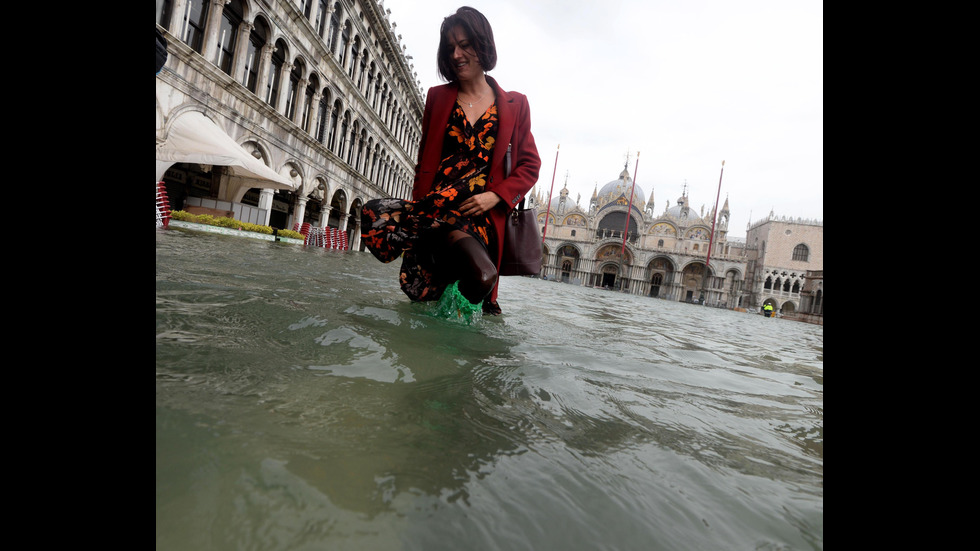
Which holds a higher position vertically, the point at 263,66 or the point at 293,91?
the point at 293,91

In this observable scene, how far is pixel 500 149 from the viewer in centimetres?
246

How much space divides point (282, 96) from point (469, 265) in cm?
1395

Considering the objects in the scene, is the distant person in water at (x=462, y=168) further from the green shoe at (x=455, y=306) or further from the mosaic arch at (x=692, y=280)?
the mosaic arch at (x=692, y=280)

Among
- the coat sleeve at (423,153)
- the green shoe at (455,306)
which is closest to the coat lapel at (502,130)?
the coat sleeve at (423,153)

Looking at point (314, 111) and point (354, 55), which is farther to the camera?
point (354, 55)

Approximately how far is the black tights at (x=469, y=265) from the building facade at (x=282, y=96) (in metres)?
8.12

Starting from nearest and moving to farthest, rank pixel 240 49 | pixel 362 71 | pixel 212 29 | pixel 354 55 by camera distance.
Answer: pixel 212 29 < pixel 240 49 < pixel 354 55 < pixel 362 71

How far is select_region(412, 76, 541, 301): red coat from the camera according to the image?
2.47 m

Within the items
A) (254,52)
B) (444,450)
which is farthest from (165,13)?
(444,450)

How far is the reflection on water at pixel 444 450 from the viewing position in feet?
1.78

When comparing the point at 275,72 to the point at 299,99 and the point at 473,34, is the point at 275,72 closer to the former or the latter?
the point at 299,99

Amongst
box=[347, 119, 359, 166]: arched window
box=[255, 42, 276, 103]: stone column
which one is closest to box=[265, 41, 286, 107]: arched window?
box=[255, 42, 276, 103]: stone column
